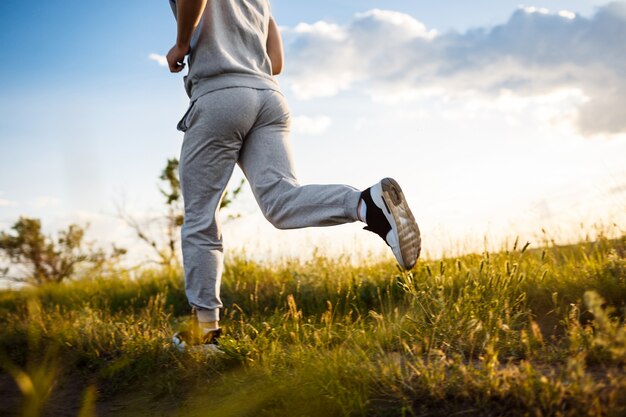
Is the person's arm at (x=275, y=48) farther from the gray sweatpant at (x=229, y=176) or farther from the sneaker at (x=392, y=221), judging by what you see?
the sneaker at (x=392, y=221)

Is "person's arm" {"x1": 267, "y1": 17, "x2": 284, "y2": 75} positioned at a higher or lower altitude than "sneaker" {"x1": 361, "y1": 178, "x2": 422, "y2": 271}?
higher

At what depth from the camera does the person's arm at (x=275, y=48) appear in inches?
129

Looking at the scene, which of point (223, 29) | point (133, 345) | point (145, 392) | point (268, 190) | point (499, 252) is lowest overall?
point (145, 392)

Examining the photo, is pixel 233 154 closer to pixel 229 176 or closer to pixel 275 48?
pixel 229 176

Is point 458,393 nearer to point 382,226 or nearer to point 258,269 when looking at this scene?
point 382,226

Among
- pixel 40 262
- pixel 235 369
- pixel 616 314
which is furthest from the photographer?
pixel 40 262

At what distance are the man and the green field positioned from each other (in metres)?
0.33

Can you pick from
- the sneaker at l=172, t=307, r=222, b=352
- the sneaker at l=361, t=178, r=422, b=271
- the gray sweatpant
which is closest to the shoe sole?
the sneaker at l=361, t=178, r=422, b=271

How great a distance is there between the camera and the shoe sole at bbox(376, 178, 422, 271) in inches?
97.2

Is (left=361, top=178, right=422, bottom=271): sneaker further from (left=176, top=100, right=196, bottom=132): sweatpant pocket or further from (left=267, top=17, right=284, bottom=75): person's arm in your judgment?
(left=267, top=17, right=284, bottom=75): person's arm

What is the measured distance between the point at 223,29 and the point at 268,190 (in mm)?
881

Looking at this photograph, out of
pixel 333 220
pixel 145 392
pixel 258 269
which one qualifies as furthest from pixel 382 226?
pixel 258 269

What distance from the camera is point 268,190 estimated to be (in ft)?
9.16

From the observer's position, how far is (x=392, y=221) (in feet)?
8.09
